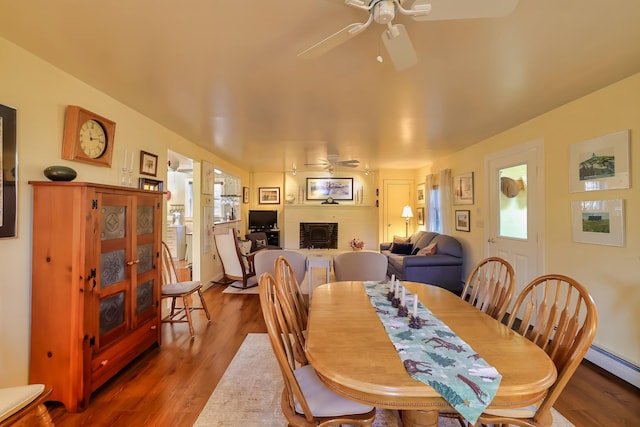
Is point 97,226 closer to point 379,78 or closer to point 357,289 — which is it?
point 357,289

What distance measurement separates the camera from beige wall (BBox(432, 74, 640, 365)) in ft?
7.19

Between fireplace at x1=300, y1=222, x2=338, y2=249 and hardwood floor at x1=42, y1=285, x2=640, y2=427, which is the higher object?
fireplace at x1=300, y1=222, x2=338, y2=249

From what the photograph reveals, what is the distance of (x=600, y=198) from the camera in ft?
7.92

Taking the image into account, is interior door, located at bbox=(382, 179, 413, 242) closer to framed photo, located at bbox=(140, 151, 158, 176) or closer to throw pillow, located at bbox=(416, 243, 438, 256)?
throw pillow, located at bbox=(416, 243, 438, 256)

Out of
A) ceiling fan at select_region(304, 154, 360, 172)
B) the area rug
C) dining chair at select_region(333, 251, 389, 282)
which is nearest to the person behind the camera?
the area rug

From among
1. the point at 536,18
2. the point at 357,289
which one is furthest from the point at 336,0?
the point at 357,289

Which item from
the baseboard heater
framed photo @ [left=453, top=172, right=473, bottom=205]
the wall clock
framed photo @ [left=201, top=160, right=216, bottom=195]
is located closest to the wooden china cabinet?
the wall clock

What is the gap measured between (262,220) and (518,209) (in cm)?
569

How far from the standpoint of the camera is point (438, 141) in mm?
4199

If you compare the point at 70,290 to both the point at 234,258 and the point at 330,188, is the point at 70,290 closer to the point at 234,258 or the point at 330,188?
the point at 234,258

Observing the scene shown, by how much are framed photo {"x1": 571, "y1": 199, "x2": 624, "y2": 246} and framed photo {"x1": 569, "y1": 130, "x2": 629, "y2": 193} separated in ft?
0.46

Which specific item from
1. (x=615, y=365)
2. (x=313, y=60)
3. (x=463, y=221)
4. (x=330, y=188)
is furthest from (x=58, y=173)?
(x=330, y=188)

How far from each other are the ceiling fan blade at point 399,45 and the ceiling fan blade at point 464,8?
121 mm

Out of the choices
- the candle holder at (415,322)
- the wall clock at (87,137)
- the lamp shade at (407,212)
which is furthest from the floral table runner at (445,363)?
the lamp shade at (407,212)
